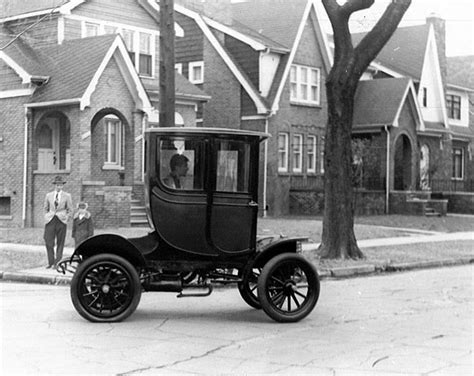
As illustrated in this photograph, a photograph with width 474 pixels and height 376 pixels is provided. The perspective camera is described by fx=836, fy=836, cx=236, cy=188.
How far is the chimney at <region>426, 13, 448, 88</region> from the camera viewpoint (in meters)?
45.9

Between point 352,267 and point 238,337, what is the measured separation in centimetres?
778

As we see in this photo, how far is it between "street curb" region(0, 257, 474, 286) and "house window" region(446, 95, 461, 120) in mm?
29532

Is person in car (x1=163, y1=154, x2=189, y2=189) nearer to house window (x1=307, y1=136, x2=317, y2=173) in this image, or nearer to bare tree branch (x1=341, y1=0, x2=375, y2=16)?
bare tree branch (x1=341, y1=0, x2=375, y2=16)

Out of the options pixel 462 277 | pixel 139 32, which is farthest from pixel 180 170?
pixel 139 32

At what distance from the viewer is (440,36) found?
46.6 m

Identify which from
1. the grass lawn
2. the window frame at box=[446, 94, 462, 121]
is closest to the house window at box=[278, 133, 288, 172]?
the grass lawn

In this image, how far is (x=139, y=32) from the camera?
31234mm

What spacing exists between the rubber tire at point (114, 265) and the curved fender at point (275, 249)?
5.07 feet

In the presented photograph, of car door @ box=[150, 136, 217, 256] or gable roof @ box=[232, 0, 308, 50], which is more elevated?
gable roof @ box=[232, 0, 308, 50]

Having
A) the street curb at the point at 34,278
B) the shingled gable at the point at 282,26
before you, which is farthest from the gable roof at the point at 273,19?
the street curb at the point at 34,278

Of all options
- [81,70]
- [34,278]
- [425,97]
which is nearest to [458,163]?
[425,97]

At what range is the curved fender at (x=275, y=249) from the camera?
10531 mm

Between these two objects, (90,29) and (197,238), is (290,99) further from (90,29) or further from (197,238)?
(197,238)

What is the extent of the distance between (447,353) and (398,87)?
31.8 m
